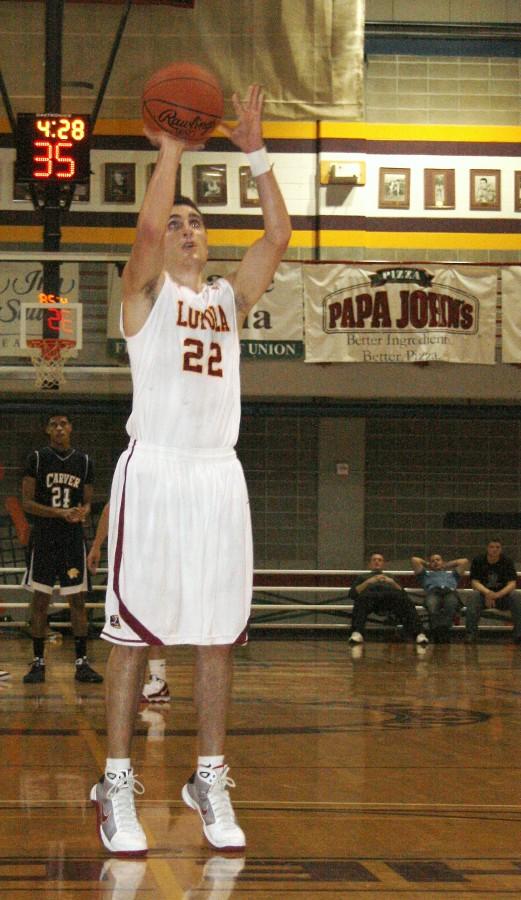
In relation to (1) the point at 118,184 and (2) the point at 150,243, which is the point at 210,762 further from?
(1) the point at 118,184

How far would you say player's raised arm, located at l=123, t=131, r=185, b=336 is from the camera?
3.90 meters

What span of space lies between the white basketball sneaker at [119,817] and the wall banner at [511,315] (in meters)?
12.1

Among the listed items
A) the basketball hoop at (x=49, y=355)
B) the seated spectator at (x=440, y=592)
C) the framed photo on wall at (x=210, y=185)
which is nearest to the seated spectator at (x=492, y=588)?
the seated spectator at (x=440, y=592)

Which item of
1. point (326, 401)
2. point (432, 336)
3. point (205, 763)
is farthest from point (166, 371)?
point (326, 401)

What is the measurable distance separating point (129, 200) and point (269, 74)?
3.33 m

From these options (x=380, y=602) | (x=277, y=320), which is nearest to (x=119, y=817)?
(x=380, y=602)

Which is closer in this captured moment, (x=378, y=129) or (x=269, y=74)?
(x=269, y=74)

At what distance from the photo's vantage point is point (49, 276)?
45.1ft

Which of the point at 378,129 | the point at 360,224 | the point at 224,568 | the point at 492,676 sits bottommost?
the point at 492,676

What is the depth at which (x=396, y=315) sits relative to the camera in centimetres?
1533

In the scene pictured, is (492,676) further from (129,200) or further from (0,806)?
(129,200)

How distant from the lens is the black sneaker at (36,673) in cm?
951

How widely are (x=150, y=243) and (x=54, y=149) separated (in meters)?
9.02

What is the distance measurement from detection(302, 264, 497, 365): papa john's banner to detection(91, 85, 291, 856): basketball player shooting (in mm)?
11140
